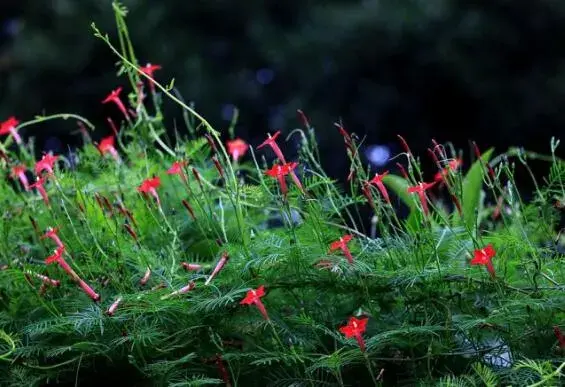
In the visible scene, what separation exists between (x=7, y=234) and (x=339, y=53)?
29.4 ft

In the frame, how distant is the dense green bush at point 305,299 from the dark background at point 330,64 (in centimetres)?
821

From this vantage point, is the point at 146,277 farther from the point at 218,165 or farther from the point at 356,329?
the point at 356,329

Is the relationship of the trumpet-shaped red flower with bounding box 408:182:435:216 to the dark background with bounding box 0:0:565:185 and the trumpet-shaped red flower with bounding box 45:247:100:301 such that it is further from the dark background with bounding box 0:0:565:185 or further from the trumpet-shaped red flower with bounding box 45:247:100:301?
the dark background with bounding box 0:0:565:185

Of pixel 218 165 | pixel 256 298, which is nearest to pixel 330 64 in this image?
pixel 218 165

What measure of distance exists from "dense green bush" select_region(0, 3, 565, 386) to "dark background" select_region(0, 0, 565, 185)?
821 cm

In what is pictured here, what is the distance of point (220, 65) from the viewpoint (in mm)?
10922

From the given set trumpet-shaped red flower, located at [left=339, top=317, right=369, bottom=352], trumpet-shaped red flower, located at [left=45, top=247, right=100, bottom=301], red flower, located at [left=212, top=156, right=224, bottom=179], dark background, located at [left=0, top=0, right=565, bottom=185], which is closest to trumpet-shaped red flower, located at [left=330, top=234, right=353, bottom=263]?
trumpet-shaped red flower, located at [left=339, top=317, right=369, bottom=352]

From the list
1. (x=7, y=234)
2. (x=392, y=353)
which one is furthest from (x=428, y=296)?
(x=7, y=234)

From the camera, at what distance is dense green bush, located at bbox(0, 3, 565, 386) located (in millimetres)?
1521

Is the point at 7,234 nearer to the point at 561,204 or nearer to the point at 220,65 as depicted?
the point at 561,204

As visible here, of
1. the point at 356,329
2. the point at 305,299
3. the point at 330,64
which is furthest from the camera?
the point at 330,64

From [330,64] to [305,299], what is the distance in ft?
30.9

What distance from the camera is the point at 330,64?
11.0m

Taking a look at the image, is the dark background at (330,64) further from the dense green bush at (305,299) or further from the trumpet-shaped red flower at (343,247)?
the trumpet-shaped red flower at (343,247)
